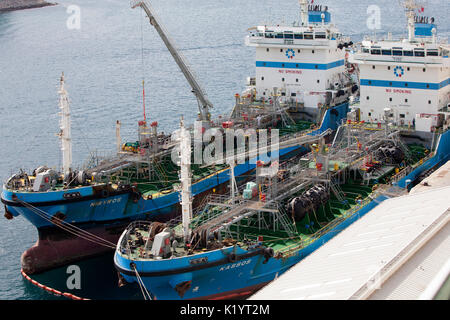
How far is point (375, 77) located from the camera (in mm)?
35969

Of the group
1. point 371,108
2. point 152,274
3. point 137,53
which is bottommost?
point 152,274

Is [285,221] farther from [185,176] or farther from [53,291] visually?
[53,291]

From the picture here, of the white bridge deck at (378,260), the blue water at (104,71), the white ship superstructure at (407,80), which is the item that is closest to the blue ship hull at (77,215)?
the blue water at (104,71)

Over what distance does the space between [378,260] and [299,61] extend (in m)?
23.5

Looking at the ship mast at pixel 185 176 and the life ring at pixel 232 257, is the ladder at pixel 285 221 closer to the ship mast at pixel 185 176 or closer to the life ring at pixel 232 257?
the life ring at pixel 232 257

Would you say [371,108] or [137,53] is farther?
[137,53]

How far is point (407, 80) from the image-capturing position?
116ft

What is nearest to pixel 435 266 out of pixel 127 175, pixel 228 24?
pixel 127 175

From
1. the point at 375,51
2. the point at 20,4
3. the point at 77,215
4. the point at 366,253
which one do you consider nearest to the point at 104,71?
the point at 375,51

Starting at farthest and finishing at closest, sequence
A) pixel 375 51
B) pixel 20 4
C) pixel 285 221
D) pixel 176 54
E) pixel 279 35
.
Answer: pixel 20 4
pixel 279 35
pixel 176 54
pixel 375 51
pixel 285 221

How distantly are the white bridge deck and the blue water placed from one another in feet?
28.9

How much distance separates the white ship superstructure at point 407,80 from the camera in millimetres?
34344
